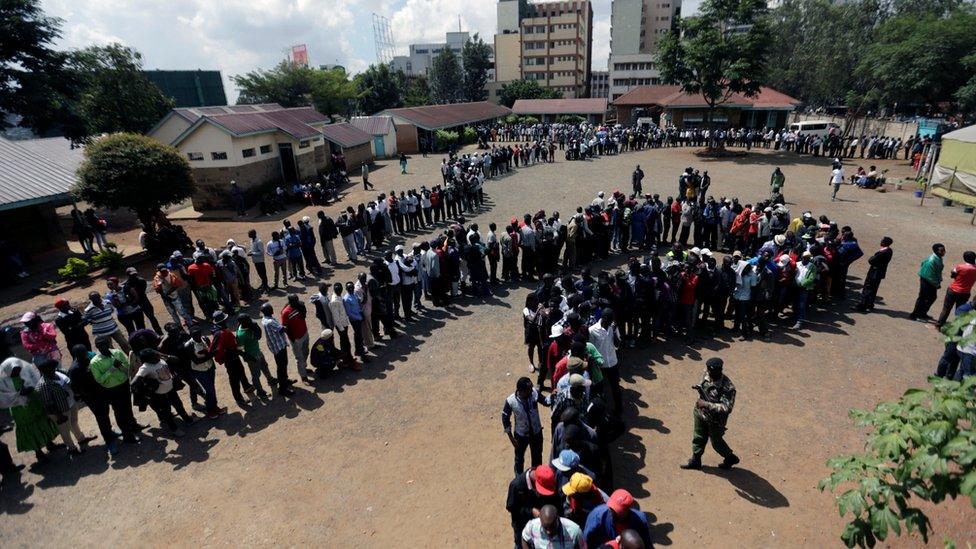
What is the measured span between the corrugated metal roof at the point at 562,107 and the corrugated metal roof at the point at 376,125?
20282mm

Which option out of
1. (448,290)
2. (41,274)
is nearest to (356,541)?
(448,290)

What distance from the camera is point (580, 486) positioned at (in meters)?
4.26

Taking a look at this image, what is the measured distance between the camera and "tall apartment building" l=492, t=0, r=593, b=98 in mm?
73312

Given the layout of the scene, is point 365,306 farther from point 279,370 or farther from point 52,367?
point 52,367

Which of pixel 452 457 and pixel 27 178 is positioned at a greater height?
pixel 27 178

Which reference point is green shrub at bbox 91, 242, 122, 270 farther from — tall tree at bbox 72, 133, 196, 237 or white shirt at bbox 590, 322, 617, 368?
white shirt at bbox 590, 322, 617, 368

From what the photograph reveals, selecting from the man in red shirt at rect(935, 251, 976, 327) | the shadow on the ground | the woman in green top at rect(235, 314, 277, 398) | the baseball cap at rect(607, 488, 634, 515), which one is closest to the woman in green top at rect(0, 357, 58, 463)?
the woman in green top at rect(235, 314, 277, 398)

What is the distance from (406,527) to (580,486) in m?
2.47

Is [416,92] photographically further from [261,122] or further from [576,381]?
[576,381]

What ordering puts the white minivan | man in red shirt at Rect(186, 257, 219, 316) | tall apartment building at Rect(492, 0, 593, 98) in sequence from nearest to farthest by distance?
1. man in red shirt at Rect(186, 257, 219, 316)
2. the white minivan
3. tall apartment building at Rect(492, 0, 593, 98)

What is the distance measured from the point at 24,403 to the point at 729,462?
9429mm

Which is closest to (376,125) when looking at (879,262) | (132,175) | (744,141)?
(132,175)

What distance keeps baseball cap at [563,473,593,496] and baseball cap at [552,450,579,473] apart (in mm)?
232

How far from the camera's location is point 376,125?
3656 cm
